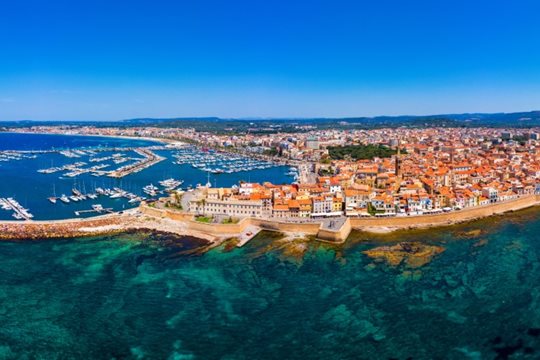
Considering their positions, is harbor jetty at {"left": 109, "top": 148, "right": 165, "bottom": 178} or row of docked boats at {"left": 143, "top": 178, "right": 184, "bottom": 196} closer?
row of docked boats at {"left": 143, "top": 178, "right": 184, "bottom": 196}

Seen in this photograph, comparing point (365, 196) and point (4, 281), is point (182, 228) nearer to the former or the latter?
point (4, 281)

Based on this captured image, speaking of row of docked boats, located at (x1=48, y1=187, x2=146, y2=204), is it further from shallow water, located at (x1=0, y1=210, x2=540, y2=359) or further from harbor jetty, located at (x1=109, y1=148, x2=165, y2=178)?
shallow water, located at (x1=0, y1=210, x2=540, y2=359)

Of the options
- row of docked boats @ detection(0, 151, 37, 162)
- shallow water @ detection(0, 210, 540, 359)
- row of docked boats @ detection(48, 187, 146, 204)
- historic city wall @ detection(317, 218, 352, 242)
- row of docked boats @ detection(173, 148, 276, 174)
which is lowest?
shallow water @ detection(0, 210, 540, 359)

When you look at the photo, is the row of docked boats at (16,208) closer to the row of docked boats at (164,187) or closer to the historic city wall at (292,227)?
the row of docked boats at (164,187)

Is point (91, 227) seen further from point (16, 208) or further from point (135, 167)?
point (135, 167)

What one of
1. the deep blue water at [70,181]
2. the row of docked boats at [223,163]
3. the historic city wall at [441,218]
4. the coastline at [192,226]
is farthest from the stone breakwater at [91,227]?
the row of docked boats at [223,163]

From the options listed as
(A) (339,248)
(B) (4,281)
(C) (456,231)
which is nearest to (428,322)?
(A) (339,248)

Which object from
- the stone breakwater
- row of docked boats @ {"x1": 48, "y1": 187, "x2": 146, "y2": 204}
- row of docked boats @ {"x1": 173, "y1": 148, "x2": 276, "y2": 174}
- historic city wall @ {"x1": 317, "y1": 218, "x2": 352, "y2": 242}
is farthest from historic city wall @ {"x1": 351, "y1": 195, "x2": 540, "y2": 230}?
row of docked boats @ {"x1": 173, "y1": 148, "x2": 276, "y2": 174}
